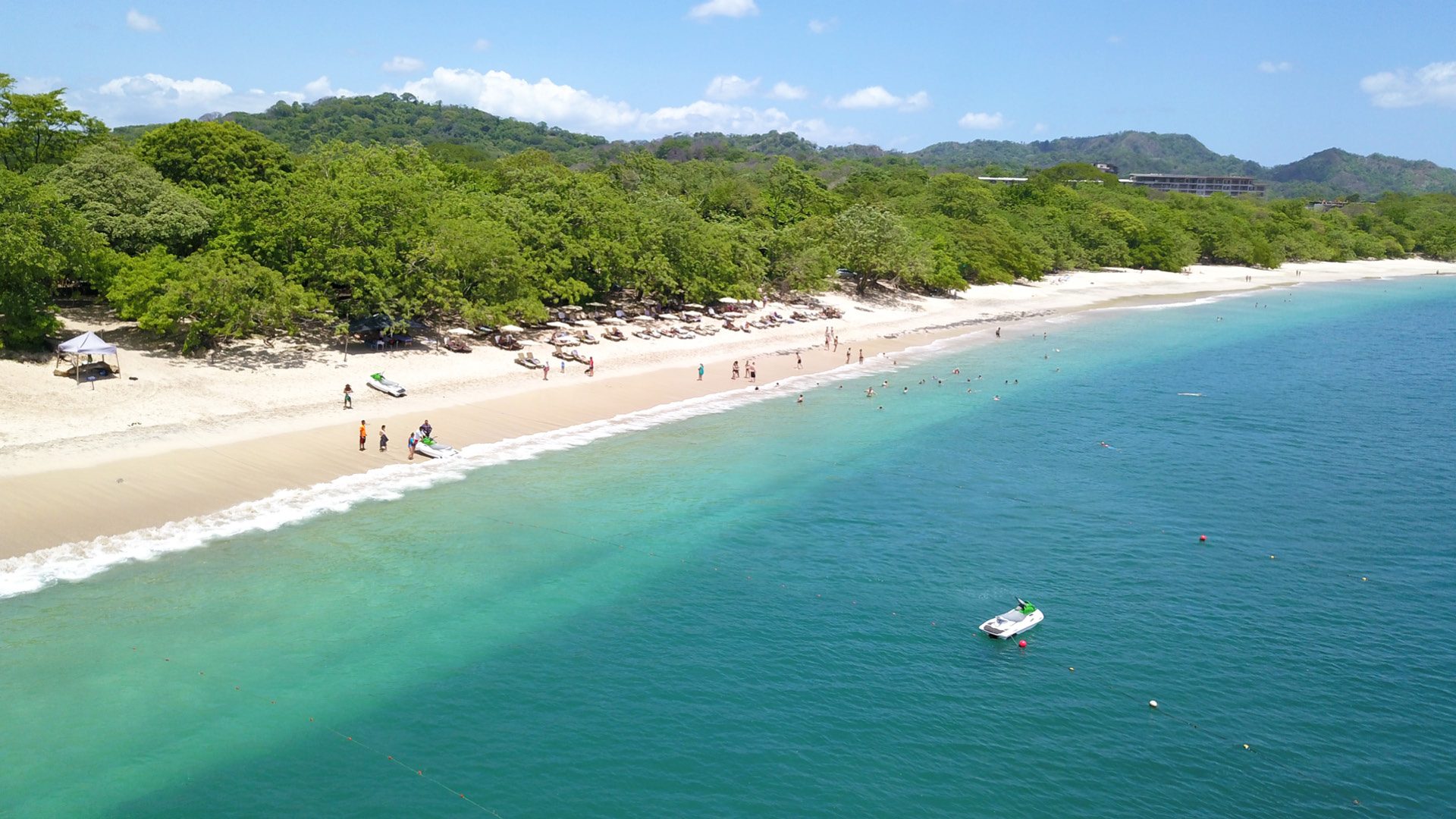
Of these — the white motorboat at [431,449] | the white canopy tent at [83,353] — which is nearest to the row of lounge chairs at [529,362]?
the white motorboat at [431,449]

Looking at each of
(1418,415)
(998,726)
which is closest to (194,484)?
(998,726)

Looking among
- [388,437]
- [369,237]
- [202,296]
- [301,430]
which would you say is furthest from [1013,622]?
[369,237]

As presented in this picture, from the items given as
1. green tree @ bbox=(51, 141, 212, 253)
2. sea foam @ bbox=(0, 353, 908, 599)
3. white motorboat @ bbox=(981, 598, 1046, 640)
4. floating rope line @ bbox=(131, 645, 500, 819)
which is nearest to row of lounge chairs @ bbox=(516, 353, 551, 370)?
sea foam @ bbox=(0, 353, 908, 599)

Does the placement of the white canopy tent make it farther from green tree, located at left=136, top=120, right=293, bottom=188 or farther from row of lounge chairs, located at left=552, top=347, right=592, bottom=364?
row of lounge chairs, located at left=552, top=347, right=592, bottom=364

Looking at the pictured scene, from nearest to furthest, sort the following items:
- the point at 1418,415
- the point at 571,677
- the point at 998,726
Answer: the point at 998,726, the point at 571,677, the point at 1418,415

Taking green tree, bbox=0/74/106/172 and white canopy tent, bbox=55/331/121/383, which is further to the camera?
green tree, bbox=0/74/106/172

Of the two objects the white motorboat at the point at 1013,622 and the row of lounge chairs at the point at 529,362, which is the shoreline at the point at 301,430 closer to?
the row of lounge chairs at the point at 529,362

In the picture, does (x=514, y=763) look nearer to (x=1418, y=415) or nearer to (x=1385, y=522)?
(x=1385, y=522)
